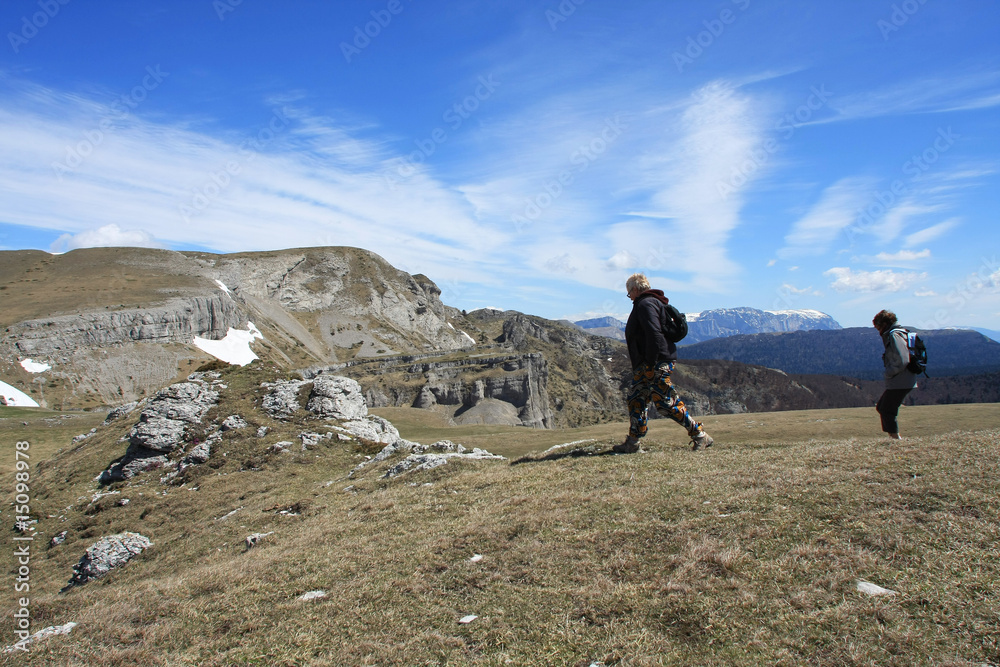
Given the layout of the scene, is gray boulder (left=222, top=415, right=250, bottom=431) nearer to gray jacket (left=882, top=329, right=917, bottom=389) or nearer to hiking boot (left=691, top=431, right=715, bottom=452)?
hiking boot (left=691, top=431, right=715, bottom=452)

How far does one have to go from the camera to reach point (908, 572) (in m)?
5.21

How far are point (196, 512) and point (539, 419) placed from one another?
8050 cm

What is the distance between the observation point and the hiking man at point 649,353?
10742 mm

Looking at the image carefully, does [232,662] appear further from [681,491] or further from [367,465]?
[367,465]

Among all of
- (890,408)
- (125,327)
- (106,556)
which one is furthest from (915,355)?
(125,327)

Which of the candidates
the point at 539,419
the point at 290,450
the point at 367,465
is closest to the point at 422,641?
the point at 367,465

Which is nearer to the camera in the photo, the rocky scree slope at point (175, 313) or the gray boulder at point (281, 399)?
the gray boulder at point (281, 399)

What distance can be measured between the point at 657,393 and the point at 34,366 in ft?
256

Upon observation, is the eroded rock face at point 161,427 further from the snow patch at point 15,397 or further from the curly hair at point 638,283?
the snow patch at point 15,397

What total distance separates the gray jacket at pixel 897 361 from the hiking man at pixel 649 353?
168 inches

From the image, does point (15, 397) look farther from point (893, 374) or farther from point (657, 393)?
point (893, 374)

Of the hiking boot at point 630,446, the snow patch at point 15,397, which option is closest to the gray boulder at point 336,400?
the hiking boot at point 630,446

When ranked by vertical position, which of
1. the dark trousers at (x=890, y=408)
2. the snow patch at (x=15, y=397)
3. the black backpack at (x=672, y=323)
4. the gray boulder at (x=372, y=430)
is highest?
the black backpack at (x=672, y=323)

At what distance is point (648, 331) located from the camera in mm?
10758
